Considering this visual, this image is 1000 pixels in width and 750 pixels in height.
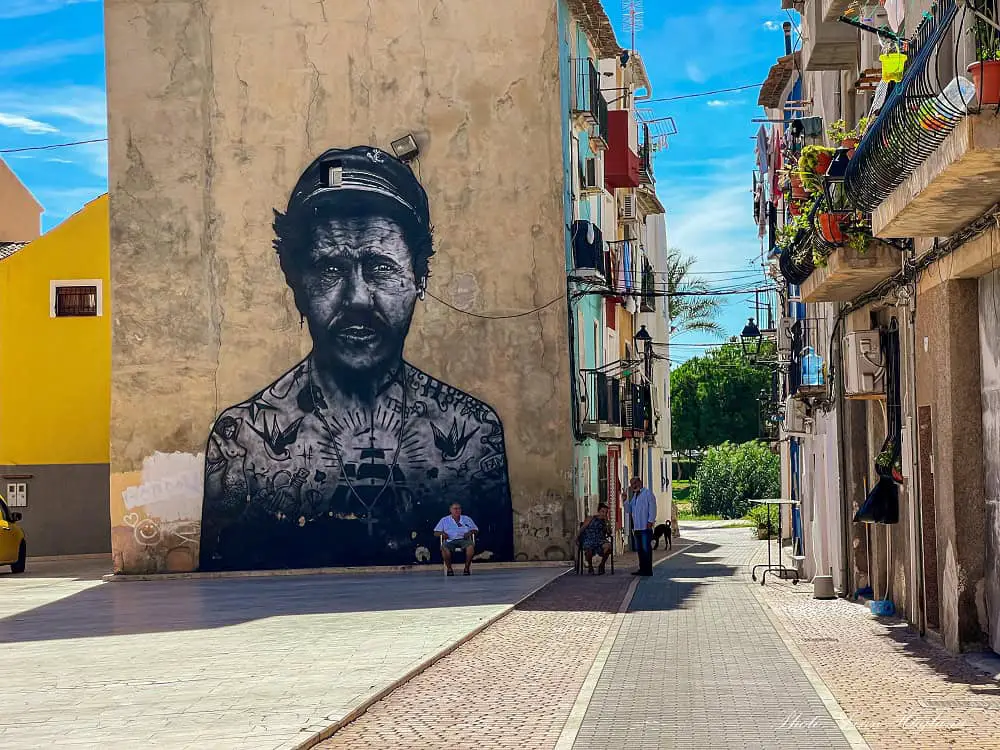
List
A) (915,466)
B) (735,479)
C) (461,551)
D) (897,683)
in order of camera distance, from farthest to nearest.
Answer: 1. (735,479)
2. (461,551)
3. (915,466)
4. (897,683)

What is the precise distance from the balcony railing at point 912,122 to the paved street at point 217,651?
226 inches

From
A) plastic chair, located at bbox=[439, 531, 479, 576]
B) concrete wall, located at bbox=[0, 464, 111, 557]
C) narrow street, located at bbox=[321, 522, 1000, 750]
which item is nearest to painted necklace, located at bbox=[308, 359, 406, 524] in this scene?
plastic chair, located at bbox=[439, 531, 479, 576]

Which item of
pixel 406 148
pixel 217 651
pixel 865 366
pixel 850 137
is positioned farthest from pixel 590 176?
pixel 217 651

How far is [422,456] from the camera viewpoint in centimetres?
2914

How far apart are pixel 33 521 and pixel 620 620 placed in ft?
74.1

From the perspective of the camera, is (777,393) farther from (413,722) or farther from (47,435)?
(413,722)

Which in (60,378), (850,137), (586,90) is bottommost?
(60,378)

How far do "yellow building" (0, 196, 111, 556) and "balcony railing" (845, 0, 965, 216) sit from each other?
2723cm

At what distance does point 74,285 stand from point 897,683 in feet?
96.8

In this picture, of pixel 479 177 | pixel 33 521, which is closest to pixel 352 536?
pixel 479 177

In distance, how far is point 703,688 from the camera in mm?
11719

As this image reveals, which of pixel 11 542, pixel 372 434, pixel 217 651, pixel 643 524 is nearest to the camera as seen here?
pixel 217 651

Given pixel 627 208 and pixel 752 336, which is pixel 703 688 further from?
pixel 627 208

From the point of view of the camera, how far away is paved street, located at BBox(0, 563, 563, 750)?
10188 millimetres
